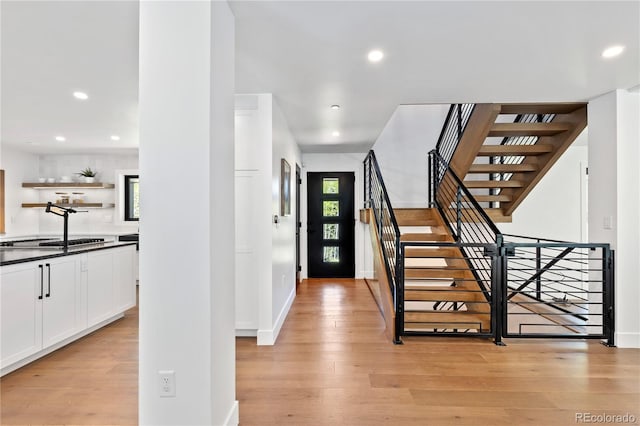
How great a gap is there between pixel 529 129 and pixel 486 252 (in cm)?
179

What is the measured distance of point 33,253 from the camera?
315cm

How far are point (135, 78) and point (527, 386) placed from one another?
13.2 feet

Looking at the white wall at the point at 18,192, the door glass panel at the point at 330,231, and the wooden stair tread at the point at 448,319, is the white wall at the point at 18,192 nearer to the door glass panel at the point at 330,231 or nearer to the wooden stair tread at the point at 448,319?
the door glass panel at the point at 330,231

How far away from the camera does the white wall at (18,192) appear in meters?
5.79

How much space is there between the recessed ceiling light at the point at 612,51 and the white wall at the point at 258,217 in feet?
8.92

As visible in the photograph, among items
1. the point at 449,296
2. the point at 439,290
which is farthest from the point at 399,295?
the point at 449,296

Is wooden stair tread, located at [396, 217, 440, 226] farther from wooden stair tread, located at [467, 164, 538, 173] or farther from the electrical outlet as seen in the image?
the electrical outlet

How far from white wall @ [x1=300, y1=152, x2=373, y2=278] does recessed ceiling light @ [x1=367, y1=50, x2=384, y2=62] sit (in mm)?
4119

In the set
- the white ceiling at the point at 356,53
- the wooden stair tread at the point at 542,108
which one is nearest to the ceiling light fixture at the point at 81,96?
the white ceiling at the point at 356,53

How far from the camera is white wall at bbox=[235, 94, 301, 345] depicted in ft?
11.1

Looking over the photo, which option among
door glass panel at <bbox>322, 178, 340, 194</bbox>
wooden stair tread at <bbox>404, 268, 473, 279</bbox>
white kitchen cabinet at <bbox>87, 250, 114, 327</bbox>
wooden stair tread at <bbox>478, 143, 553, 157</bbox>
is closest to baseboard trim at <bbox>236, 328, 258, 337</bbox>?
white kitchen cabinet at <bbox>87, 250, 114, 327</bbox>

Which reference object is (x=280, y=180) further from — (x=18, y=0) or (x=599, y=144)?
(x=599, y=144)

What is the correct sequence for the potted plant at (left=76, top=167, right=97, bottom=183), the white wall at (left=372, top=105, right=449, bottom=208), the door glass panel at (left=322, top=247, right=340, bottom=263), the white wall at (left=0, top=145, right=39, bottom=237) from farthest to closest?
1. the door glass panel at (left=322, top=247, right=340, bottom=263)
2. the white wall at (left=372, top=105, right=449, bottom=208)
3. the potted plant at (left=76, top=167, right=97, bottom=183)
4. the white wall at (left=0, top=145, right=39, bottom=237)

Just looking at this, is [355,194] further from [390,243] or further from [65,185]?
[65,185]
